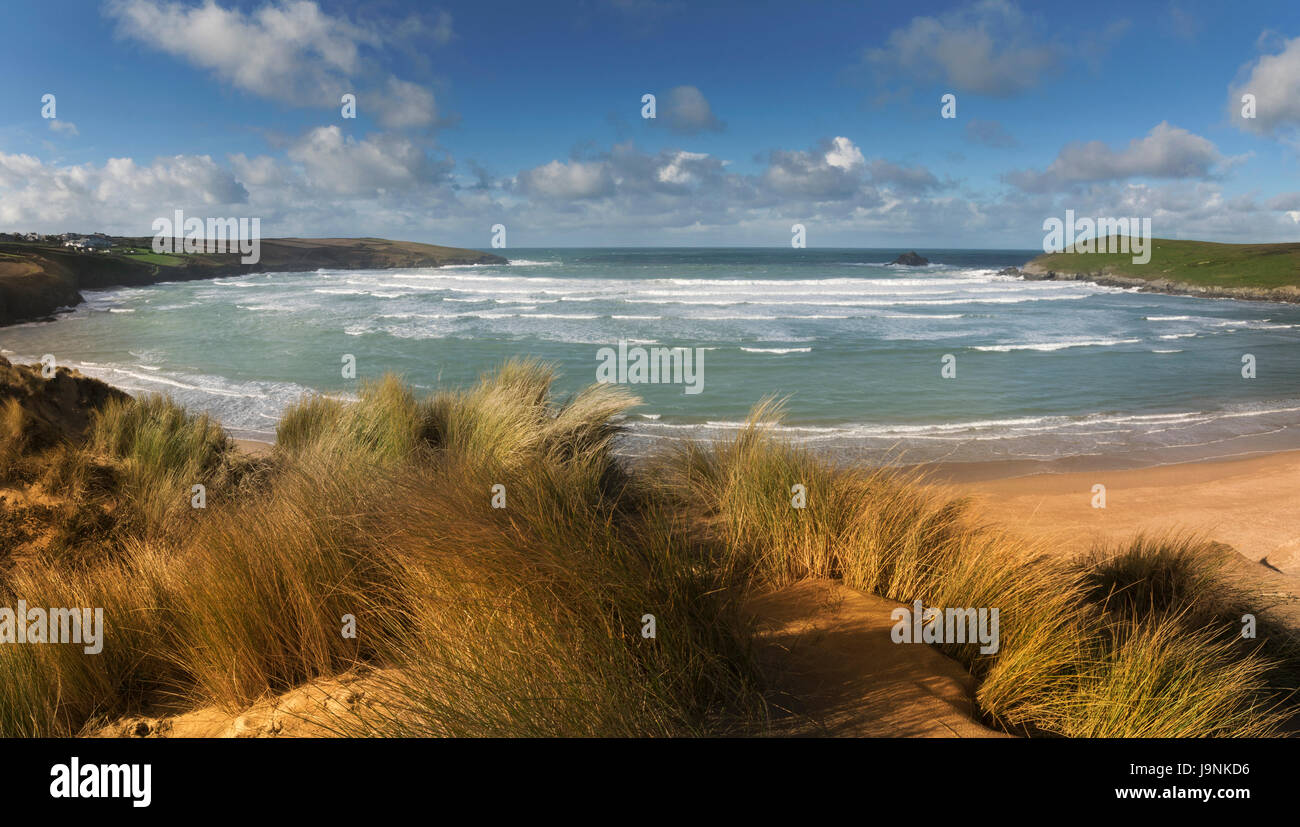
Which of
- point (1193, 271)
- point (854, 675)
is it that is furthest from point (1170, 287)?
point (854, 675)

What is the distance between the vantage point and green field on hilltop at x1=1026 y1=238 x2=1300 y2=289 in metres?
49.2

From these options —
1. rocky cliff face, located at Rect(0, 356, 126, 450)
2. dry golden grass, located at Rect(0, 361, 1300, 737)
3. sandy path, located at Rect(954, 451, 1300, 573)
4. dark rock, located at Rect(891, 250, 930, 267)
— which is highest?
dark rock, located at Rect(891, 250, 930, 267)

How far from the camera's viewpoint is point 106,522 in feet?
17.2

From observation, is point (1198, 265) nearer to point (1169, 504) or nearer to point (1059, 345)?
point (1059, 345)

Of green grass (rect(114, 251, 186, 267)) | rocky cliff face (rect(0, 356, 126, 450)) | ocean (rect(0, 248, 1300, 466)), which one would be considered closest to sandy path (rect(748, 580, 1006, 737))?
ocean (rect(0, 248, 1300, 466))

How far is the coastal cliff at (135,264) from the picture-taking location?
1154 inches

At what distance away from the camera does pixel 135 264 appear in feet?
168

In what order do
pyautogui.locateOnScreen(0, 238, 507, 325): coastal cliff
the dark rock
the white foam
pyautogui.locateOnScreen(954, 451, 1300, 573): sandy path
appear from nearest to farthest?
pyautogui.locateOnScreen(954, 451, 1300, 573): sandy path, the white foam, pyautogui.locateOnScreen(0, 238, 507, 325): coastal cliff, the dark rock

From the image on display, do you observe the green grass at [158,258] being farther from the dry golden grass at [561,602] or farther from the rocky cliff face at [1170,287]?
the rocky cliff face at [1170,287]

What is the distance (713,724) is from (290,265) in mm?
88367

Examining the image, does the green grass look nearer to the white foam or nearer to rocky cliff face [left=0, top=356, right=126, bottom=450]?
rocky cliff face [left=0, top=356, right=126, bottom=450]

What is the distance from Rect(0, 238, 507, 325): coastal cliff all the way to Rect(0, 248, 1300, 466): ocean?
1.86 metres

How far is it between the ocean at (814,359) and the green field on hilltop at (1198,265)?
455 inches
